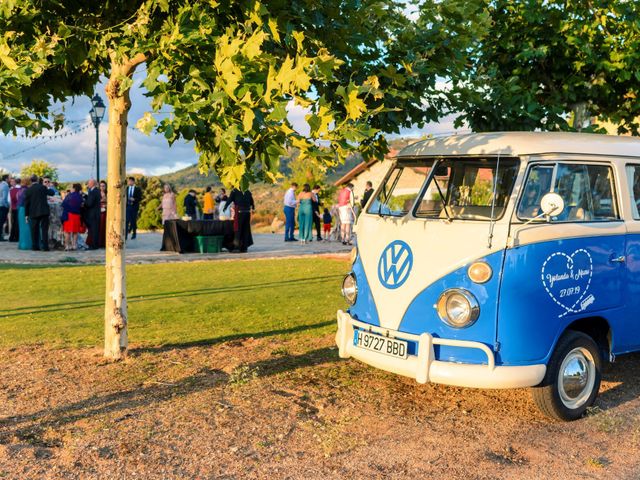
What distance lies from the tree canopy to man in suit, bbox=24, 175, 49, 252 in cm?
1228

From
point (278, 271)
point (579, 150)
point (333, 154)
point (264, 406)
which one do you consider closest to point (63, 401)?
point (264, 406)

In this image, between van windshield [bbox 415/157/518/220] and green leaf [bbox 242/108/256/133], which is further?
van windshield [bbox 415/157/518/220]

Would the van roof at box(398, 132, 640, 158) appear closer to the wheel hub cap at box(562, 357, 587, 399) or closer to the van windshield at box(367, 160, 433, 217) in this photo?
the van windshield at box(367, 160, 433, 217)

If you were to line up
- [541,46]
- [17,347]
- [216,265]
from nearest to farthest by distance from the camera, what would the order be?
[17,347]
[541,46]
[216,265]

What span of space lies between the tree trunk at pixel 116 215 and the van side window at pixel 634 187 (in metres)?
4.64

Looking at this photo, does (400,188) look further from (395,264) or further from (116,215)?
(116,215)

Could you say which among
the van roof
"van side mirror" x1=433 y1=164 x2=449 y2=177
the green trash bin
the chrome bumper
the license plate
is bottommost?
the chrome bumper

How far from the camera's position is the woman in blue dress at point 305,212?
23.0 metres

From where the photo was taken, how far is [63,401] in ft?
19.7

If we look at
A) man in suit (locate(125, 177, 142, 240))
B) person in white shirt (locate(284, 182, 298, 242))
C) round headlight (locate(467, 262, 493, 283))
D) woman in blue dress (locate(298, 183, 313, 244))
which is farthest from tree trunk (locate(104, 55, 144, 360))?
person in white shirt (locate(284, 182, 298, 242))

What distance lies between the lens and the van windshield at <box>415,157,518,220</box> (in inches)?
232

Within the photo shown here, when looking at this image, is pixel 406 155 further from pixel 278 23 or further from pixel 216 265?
pixel 216 265

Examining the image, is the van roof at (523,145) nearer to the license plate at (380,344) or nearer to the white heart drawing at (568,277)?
the white heart drawing at (568,277)

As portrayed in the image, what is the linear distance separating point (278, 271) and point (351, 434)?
10.4 meters
